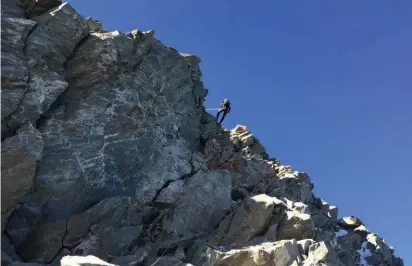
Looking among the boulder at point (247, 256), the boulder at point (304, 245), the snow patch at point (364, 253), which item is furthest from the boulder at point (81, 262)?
the snow patch at point (364, 253)

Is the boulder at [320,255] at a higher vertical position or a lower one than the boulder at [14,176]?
higher

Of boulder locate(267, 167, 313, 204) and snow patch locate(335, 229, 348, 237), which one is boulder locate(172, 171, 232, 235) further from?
snow patch locate(335, 229, 348, 237)

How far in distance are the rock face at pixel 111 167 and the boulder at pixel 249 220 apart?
91mm

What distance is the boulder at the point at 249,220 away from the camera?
95.0 feet

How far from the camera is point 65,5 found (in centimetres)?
2975

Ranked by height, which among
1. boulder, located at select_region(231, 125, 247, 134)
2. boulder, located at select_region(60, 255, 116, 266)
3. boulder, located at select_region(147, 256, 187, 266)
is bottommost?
boulder, located at select_region(60, 255, 116, 266)

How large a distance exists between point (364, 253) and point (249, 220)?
33.4 metres

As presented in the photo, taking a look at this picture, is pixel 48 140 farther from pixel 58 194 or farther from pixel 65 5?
pixel 65 5

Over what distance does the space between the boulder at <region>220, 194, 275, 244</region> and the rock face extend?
0.09 metres

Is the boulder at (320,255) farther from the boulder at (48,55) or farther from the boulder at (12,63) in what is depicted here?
the boulder at (12,63)

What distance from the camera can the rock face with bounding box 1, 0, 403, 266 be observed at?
22.8 m

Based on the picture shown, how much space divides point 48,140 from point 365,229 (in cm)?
5490

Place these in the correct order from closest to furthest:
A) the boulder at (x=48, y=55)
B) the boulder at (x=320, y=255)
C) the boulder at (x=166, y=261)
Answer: the boulder at (x=166, y=261) → the boulder at (x=48, y=55) → the boulder at (x=320, y=255)

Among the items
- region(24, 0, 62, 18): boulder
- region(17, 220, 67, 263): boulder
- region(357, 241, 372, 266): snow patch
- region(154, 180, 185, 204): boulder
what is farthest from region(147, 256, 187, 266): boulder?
region(357, 241, 372, 266): snow patch
